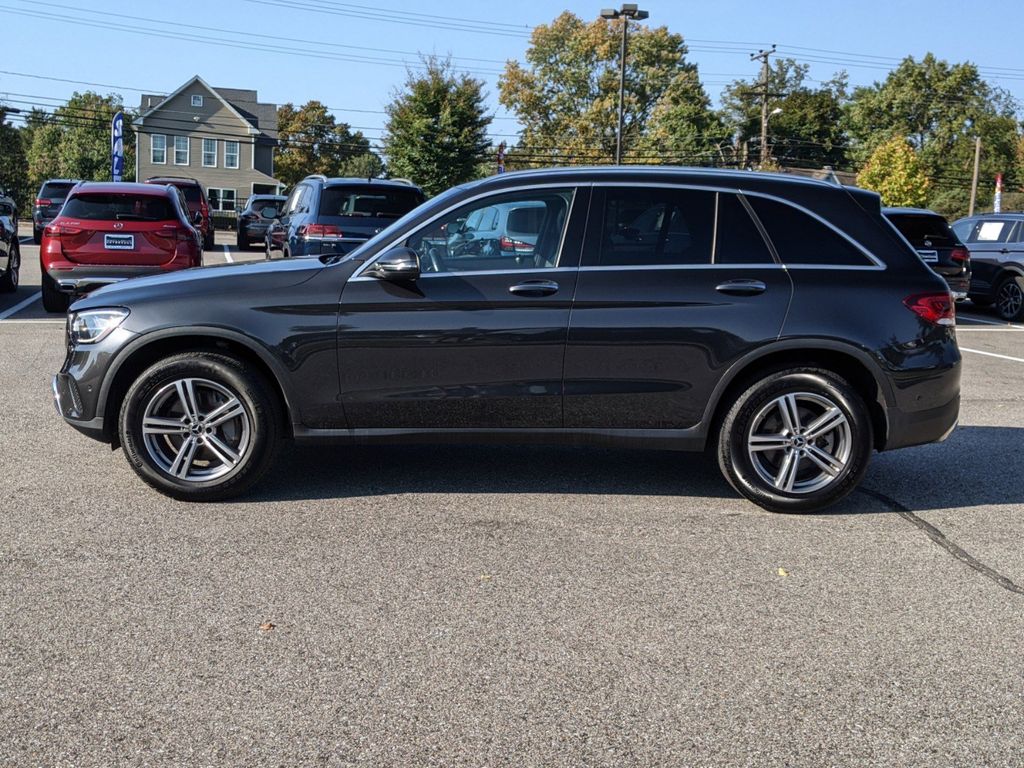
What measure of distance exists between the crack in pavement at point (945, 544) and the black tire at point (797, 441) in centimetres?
36

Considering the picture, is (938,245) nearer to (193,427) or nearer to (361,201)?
(361,201)

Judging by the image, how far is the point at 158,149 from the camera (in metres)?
72.1

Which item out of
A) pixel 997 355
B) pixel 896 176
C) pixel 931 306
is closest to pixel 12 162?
pixel 896 176

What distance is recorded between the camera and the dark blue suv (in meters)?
13.8

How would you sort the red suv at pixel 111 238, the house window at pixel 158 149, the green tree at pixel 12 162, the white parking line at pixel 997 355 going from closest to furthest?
1. the white parking line at pixel 997 355
2. the red suv at pixel 111 238
3. the house window at pixel 158 149
4. the green tree at pixel 12 162

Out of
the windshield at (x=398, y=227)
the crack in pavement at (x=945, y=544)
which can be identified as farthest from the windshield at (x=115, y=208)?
the crack in pavement at (x=945, y=544)

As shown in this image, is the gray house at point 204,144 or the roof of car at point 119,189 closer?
the roof of car at point 119,189

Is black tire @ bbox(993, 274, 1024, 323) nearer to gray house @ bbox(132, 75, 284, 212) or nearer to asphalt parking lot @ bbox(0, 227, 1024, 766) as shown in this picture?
asphalt parking lot @ bbox(0, 227, 1024, 766)

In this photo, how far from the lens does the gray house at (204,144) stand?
7200cm

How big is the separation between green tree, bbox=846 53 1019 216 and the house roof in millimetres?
47182

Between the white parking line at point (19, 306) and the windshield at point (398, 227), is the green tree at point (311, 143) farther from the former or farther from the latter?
the windshield at point (398, 227)

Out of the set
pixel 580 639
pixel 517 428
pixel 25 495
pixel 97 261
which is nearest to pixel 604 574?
pixel 580 639

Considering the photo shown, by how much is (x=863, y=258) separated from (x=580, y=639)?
2.92 meters

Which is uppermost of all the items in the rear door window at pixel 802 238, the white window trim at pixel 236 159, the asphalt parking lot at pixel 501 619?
the white window trim at pixel 236 159
